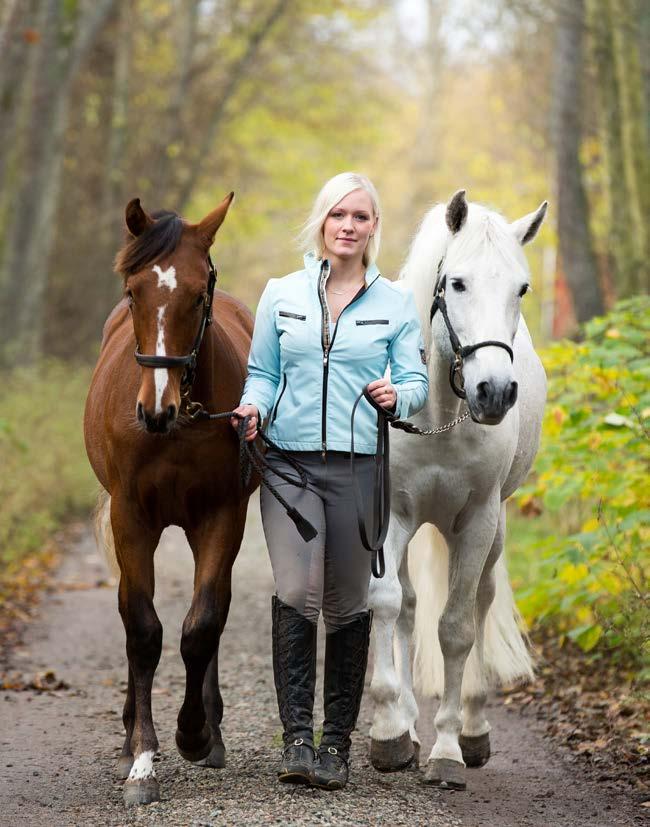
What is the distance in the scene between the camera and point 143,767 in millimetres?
4531

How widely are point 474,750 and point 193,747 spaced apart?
1360mm

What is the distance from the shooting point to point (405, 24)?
1243 inches

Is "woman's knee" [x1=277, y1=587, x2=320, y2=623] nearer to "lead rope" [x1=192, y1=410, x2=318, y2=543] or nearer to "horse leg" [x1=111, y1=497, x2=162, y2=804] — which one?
"lead rope" [x1=192, y1=410, x2=318, y2=543]

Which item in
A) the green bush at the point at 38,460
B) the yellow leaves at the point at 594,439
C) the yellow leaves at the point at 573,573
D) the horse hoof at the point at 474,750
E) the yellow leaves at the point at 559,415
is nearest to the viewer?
the horse hoof at the point at 474,750

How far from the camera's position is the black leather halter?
4199 millimetres

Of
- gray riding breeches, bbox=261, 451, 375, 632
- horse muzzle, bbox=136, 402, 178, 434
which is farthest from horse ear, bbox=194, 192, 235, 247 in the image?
gray riding breeches, bbox=261, 451, 375, 632

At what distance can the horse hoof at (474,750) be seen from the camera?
215 inches

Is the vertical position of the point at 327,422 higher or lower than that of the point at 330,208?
lower

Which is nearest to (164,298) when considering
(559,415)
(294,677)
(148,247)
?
(148,247)

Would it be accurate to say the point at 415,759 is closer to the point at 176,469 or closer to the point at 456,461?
the point at 456,461

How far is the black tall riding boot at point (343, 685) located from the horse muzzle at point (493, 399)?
91 centimetres

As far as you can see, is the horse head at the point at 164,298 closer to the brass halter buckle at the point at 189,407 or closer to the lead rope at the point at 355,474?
the brass halter buckle at the point at 189,407

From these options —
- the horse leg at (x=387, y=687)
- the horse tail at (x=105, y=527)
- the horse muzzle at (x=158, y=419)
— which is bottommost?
the horse leg at (x=387, y=687)

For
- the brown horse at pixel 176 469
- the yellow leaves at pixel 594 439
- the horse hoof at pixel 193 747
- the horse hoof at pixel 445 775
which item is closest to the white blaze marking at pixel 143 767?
the brown horse at pixel 176 469
